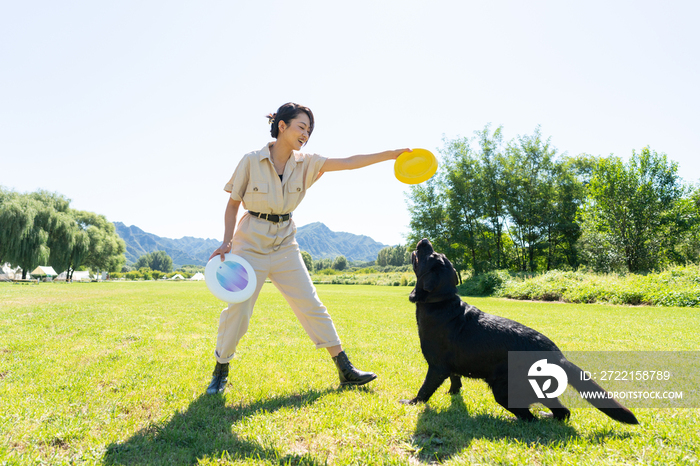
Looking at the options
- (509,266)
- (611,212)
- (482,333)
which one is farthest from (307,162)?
(509,266)

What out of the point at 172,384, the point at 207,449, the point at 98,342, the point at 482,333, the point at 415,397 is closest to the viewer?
the point at 207,449

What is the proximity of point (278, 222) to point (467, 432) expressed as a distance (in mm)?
2352

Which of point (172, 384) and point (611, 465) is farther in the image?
point (172, 384)

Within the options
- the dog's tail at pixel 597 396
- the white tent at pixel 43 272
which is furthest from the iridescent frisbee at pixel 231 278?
the white tent at pixel 43 272

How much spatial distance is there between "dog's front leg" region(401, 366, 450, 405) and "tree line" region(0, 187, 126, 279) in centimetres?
3800

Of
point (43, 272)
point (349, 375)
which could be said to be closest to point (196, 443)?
point (349, 375)

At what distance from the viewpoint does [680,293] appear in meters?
12.0

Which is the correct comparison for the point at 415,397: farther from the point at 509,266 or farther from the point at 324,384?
the point at 509,266

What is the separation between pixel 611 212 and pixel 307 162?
27715mm

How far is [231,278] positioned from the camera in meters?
3.06

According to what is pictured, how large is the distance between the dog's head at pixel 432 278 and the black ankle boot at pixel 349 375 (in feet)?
3.26

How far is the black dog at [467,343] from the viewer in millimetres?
2479

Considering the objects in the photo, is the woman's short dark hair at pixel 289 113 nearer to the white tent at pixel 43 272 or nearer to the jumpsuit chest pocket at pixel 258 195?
the jumpsuit chest pocket at pixel 258 195

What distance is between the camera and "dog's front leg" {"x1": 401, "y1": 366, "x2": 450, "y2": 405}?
2.80 meters
